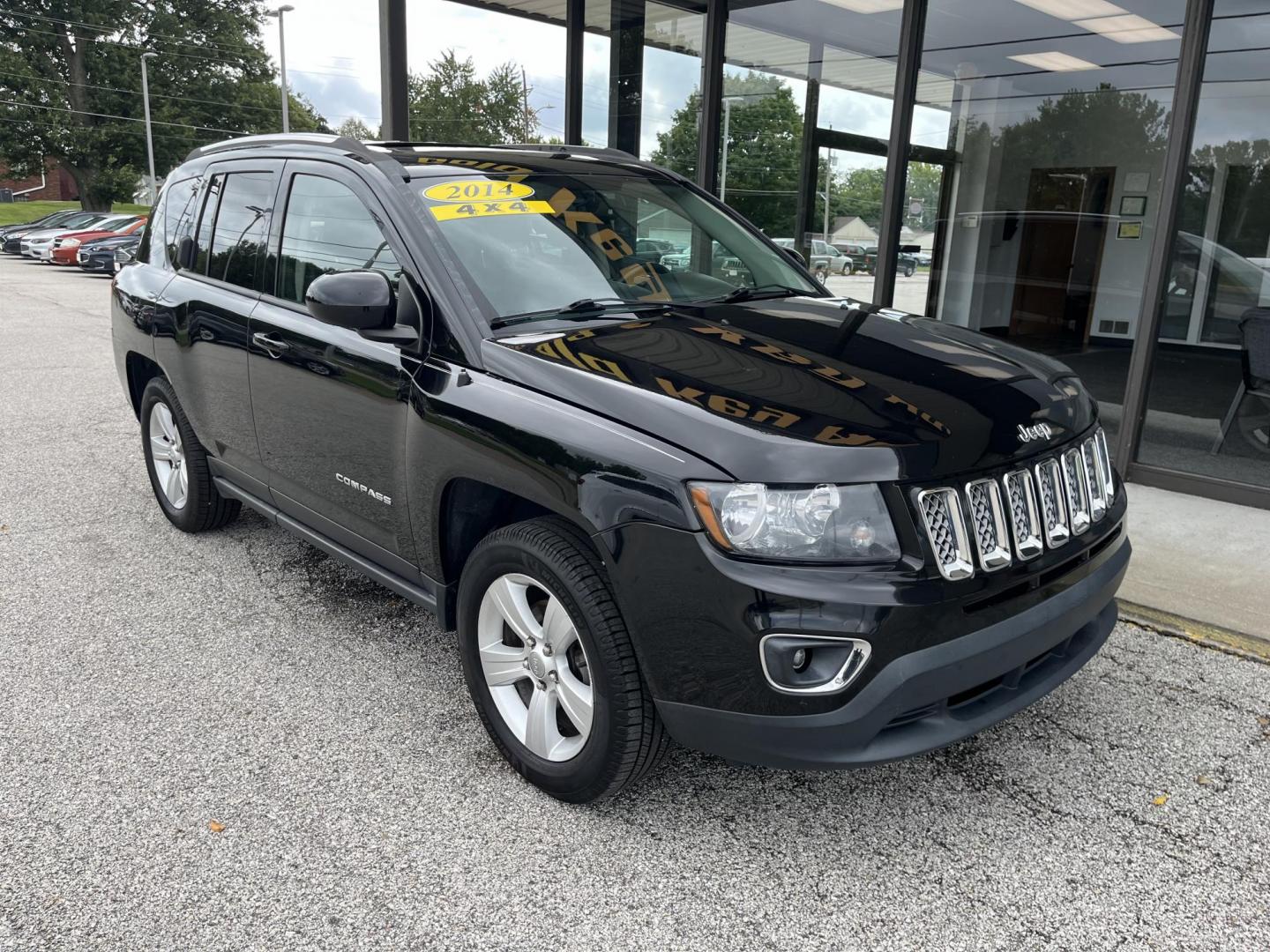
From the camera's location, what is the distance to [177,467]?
16.5ft

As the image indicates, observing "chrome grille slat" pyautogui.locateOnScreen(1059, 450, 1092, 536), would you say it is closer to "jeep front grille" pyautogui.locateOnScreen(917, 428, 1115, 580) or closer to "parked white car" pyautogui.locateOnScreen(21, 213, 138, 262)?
"jeep front grille" pyautogui.locateOnScreen(917, 428, 1115, 580)

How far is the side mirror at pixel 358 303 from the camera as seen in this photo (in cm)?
301

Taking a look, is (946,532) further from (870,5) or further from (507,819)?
(870,5)

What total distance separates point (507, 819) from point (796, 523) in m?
1.23

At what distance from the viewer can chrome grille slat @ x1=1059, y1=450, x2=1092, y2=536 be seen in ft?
9.12

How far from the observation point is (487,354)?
292cm

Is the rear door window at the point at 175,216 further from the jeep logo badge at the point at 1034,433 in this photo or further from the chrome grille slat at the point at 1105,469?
the chrome grille slat at the point at 1105,469

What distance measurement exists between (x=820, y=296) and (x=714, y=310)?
699 millimetres

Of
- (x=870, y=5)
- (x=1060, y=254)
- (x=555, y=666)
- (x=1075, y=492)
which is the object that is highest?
(x=870, y=5)

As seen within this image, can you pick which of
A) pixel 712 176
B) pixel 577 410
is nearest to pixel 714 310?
pixel 577 410

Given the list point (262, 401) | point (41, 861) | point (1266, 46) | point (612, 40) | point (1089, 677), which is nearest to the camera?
point (41, 861)

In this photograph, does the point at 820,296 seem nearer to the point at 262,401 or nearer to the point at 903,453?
the point at 903,453

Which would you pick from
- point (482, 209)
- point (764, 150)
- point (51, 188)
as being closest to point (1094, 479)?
point (482, 209)

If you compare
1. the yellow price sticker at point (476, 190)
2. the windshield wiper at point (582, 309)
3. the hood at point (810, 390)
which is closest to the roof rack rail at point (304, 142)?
the yellow price sticker at point (476, 190)
